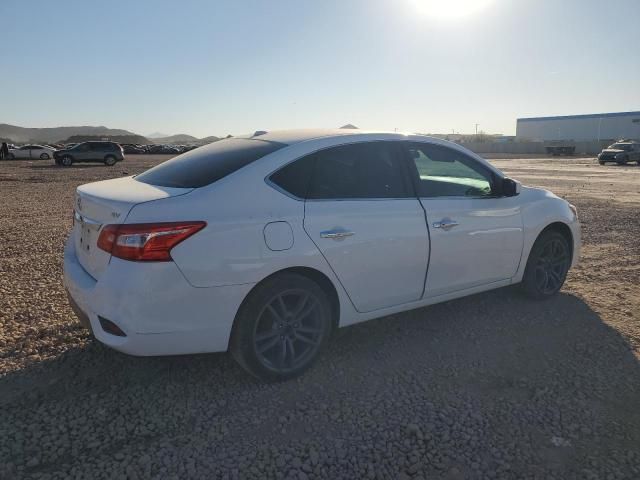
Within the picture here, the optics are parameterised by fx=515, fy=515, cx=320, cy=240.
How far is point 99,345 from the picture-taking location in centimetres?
391

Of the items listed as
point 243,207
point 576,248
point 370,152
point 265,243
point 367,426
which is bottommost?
point 367,426

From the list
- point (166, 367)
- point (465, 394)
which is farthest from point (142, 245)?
point (465, 394)

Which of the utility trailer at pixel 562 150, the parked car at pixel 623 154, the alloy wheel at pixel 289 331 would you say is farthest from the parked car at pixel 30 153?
the utility trailer at pixel 562 150

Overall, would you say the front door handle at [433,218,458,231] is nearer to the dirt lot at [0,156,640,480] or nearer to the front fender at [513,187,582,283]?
the dirt lot at [0,156,640,480]

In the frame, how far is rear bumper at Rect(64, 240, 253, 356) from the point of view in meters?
2.90

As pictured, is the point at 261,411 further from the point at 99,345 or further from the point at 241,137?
the point at 241,137

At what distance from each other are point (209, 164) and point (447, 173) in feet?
6.79

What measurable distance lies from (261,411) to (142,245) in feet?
3.98

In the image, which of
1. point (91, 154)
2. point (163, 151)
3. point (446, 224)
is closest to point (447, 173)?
point (446, 224)

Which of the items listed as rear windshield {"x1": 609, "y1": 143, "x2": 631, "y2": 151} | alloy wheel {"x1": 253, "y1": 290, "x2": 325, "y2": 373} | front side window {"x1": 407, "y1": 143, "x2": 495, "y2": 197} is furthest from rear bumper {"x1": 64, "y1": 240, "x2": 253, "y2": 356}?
rear windshield {"x1": 609, "y1": 143, "x2": 631, "y2": 151}

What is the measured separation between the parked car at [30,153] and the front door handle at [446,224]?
147ft

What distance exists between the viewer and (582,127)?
91.3 metres

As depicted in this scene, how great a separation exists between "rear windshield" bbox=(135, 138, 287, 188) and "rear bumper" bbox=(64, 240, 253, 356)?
0.69 meters

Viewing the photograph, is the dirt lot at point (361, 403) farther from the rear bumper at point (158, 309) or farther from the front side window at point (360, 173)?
the front side window at point (360, 173)
